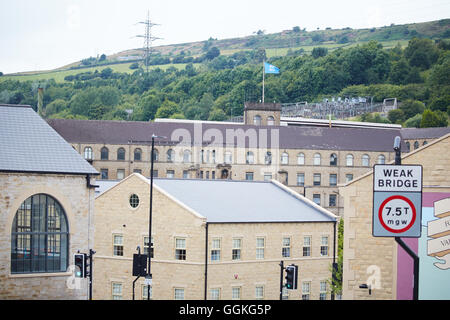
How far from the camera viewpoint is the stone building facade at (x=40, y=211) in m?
31.1

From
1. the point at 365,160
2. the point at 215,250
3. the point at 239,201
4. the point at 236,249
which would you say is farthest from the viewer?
the point at 365,160

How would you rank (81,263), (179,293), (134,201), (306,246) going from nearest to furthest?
(81,263) → (179,293) → (134,201) → (306,246)

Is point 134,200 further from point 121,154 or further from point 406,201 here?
point 121,154

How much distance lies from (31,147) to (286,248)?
19518 mm

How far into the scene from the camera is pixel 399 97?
177 meters

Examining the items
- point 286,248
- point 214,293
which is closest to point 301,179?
point 286,248

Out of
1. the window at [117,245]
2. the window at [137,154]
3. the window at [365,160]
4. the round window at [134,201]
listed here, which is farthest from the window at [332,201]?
the window at [117,245]

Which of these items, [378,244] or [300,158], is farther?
[300,158]

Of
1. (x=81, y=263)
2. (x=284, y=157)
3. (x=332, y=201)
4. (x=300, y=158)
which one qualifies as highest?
(x=284, y=157)

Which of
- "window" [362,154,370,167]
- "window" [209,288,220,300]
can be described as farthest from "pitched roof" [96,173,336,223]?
"window" [362,154,370,167]

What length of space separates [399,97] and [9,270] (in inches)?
6184

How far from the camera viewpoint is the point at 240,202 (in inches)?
1873

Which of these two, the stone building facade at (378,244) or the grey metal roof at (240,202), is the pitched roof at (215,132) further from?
the stone building facade at (378,244)
